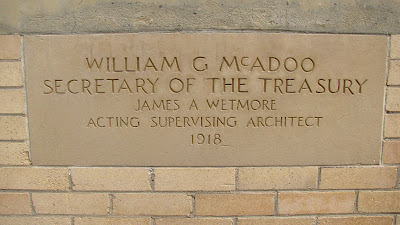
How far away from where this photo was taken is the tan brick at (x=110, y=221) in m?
1.66

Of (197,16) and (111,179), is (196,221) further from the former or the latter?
(197,16)

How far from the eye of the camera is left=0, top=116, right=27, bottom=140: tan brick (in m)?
1.58

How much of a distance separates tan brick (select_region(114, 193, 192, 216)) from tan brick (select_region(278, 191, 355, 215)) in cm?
57

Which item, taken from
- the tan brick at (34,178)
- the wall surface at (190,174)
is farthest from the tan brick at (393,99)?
the tan brick at (34,178)

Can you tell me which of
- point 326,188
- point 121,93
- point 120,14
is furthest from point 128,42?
point 326,188

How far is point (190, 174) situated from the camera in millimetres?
1620

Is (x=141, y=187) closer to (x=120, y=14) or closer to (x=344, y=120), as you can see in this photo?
(x=120, y=14)

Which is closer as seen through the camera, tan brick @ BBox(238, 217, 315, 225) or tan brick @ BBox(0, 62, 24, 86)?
tan brick @ BBox(0, 62, 24, 86)

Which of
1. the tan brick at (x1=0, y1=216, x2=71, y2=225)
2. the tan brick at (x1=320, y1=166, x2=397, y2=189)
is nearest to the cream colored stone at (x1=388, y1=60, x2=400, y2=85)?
the tan brick at (x1=320, y1=166, x2=397, y2=189)

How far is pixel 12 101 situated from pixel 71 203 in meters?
0.67

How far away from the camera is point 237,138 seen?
62.5 inches

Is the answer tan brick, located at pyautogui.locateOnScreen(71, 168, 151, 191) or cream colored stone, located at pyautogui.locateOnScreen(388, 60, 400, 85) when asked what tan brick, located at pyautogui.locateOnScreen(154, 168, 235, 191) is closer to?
tan brick, located at pyautogui.locateOnScreen(71, 168, 151, 191)

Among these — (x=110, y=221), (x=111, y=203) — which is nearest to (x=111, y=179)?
(x=111, y=203)

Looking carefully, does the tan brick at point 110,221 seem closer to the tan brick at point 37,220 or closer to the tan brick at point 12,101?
the tan brick at point 37,220
